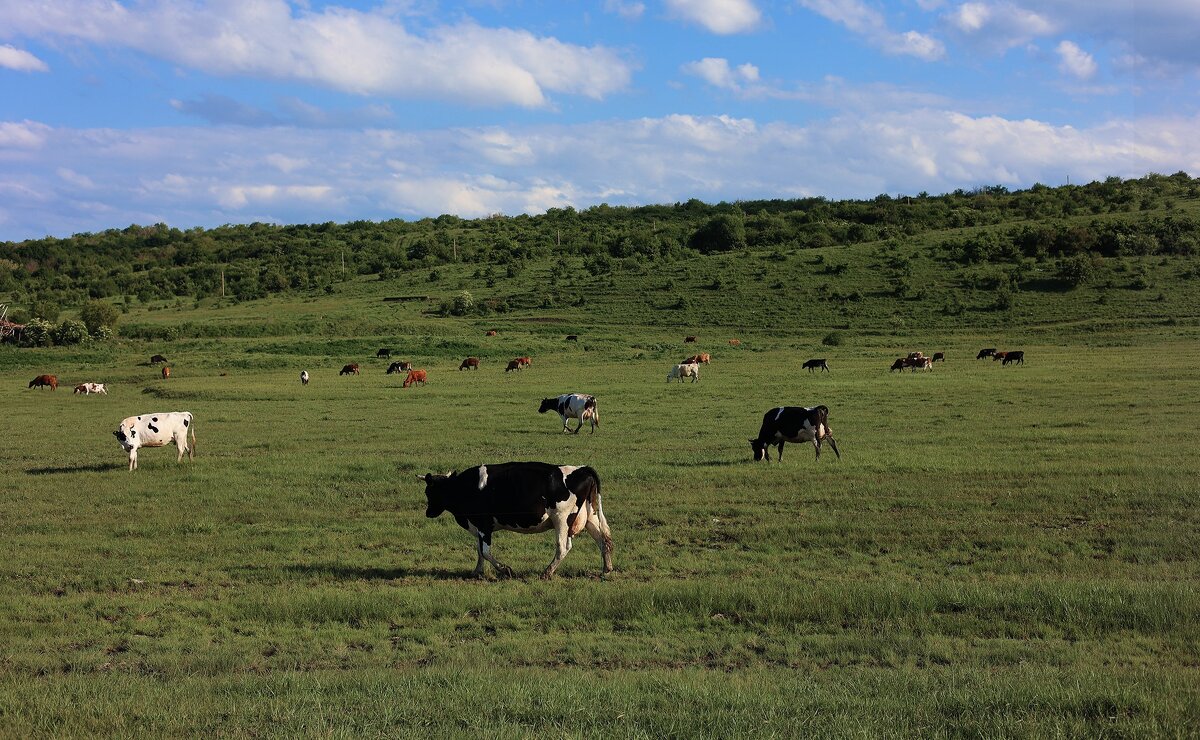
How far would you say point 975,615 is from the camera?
29.7 feet

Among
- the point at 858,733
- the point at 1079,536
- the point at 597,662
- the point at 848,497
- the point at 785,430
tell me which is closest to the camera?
the point at 858,733

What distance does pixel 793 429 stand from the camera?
20.3 meters

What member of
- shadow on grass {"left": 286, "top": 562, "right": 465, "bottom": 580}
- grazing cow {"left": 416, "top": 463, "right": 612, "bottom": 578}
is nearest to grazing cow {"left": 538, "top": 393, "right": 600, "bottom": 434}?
shadow on grass {"left": 286, "top": 562, "right": 465, "bottom": 580}

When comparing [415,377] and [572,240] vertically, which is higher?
[572,240]

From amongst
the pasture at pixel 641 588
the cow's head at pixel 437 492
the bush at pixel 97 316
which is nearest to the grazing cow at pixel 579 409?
the pasture at pixel 641 588

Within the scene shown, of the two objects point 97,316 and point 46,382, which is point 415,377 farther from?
point 97,316

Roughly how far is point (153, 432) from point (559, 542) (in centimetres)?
1442

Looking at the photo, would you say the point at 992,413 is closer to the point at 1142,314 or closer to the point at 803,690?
the point at 803,690

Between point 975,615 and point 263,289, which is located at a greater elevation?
point 263,289

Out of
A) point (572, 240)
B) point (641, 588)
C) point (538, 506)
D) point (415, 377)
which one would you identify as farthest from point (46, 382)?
point (572, 240)

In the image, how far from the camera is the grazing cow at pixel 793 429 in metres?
20.2

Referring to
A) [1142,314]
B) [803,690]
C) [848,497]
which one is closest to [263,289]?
[1142,314]

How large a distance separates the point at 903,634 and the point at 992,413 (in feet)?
68.1

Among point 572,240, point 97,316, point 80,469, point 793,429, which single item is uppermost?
point 572,240
